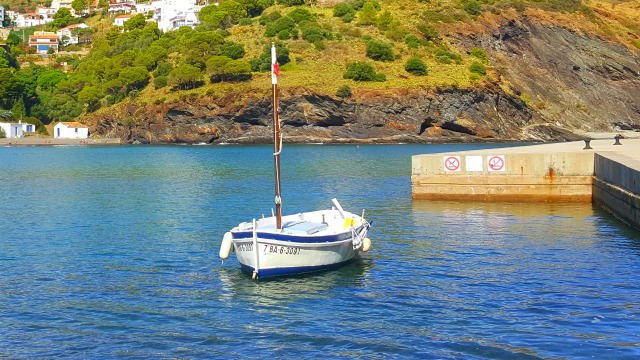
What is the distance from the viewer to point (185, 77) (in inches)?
4926

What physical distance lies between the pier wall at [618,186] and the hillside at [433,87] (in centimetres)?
8005

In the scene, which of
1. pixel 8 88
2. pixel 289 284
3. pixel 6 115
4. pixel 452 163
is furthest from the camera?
pixel 8 88

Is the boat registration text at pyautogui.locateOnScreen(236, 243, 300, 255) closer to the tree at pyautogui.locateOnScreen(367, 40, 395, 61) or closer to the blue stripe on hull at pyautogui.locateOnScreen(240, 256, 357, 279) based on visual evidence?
the blue stripe on hull at pyautogui.locateOnScreen(240, 256, 357, 279)

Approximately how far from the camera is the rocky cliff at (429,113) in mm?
118500

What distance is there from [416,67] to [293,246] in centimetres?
10551

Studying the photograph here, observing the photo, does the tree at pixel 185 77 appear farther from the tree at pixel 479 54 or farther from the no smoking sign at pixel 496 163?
the no smoking sign at pixel 496 163

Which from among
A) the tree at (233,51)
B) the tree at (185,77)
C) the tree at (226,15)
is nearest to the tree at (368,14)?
the tree at (233,51)

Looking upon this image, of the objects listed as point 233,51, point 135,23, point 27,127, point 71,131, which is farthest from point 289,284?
point 135,23

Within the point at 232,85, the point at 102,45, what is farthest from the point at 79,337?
the point at 102,45

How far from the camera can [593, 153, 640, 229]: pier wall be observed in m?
30.4

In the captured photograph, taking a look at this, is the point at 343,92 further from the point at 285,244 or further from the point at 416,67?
the point at 285,244

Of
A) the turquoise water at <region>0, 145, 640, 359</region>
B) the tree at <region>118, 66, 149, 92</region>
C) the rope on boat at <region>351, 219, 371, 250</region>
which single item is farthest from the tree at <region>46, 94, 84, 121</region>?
the rope on boat at <region>351, 219, 371, 250</region>

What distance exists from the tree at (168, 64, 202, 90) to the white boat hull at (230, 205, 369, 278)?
103003 mm

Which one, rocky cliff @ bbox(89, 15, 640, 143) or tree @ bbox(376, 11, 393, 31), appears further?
tree @ bbox(376, 11, 393, 31)
